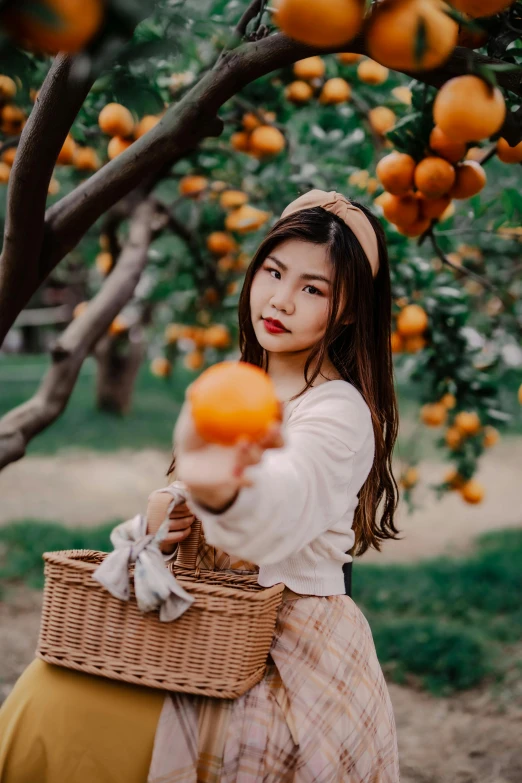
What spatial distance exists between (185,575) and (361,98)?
2719 millimetres

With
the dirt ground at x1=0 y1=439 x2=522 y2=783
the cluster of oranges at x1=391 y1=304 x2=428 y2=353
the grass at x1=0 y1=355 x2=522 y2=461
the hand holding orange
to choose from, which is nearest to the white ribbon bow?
the hand holding orange

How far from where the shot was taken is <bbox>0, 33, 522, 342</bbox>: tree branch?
1.52 metres

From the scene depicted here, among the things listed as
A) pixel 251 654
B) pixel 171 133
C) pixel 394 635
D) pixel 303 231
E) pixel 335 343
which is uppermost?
pixel 171 133

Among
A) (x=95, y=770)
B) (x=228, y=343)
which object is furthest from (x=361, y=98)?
(x=95, y=770)

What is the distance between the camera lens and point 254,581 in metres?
1.46

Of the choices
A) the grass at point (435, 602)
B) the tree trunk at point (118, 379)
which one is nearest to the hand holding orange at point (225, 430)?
the grass at point (435, 602)

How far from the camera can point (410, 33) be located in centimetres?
97

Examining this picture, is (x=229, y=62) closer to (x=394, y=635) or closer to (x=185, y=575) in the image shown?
(x=185, y=575)

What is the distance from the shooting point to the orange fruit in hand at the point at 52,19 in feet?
2.28

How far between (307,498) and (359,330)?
21.0 inches

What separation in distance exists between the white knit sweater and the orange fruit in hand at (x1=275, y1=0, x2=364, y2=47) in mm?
477

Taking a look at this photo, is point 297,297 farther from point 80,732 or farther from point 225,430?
point 80,732

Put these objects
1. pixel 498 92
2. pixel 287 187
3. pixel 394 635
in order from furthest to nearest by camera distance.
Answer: pixel 394 635 < pixel 287 187 < pixel 498 92

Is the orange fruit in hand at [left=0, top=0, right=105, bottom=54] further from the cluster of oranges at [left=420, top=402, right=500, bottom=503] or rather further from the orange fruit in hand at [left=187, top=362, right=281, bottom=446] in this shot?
the cluster of oranges at [left=420, top=402, right=500, bottom=503]
